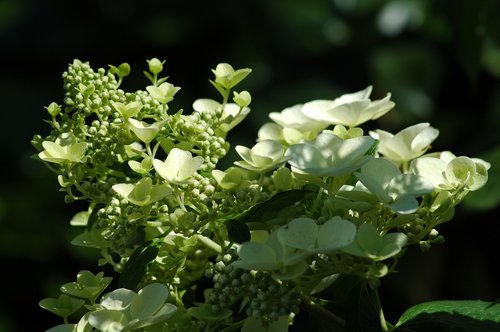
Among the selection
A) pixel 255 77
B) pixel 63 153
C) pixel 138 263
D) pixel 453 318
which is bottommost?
pixel 255 77

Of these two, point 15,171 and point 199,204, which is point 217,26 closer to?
point 15,171

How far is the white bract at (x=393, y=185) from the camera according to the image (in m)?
0.75

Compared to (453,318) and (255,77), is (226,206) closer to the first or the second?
(453,318)

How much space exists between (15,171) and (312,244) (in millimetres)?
2298

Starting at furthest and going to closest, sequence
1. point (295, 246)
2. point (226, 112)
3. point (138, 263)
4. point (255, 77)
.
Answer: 1. point (255, 77)
2. point (226, 112)
3. point (138, 263)
4. point (295, 246)

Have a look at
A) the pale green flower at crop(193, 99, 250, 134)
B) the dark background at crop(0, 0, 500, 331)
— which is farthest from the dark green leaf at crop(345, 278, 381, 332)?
the dark background at crop(0, 0, 500, 331)

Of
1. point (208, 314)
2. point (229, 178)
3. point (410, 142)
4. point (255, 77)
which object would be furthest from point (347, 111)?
point (255, 77)

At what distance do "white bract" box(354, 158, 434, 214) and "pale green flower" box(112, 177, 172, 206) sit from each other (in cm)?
19

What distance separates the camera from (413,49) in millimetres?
2508

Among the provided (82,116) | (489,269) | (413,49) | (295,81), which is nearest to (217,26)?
(295,81)

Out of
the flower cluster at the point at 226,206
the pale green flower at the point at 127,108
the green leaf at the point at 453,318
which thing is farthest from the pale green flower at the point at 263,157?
the green leaf at the point at 453,318

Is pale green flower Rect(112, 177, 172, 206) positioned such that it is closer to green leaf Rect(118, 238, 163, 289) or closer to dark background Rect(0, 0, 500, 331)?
green leaf Rect(118, 238, 163, 289)

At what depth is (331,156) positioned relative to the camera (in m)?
0.80

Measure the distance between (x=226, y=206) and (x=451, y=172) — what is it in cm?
23
